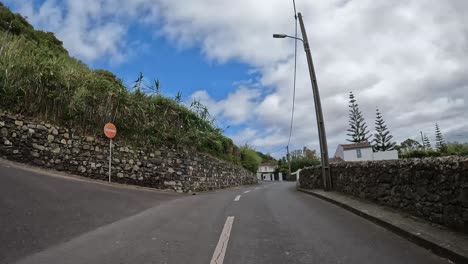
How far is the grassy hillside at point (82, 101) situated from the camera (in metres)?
11.7

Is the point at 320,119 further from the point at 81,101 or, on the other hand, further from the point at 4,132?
the point at 4,132

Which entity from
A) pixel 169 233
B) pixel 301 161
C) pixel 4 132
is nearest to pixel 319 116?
pixel 169 233

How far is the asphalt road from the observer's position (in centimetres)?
471

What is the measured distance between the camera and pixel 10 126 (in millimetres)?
10758

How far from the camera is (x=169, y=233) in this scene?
627cm

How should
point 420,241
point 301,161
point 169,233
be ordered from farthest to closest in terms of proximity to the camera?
point 301,161 → point 169,233 → point 420,241

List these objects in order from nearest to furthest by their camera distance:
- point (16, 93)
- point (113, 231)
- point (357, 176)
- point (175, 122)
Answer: point (113, 231)
point (357, 176)
point (16, 93)
point (175, 122)

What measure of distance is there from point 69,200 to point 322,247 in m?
6.20

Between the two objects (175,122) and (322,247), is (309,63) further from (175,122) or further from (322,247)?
(322,247)

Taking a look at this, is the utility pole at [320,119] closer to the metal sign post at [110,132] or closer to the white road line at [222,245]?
the white road line at [222,245]

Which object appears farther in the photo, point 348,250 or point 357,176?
point 357,176

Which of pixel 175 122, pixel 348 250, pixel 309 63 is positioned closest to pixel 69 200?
pixel 348 250

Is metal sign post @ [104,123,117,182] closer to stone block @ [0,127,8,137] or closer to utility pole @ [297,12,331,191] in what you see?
stone block @ [0,127,8,137]

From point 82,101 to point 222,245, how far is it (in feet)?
32.9
